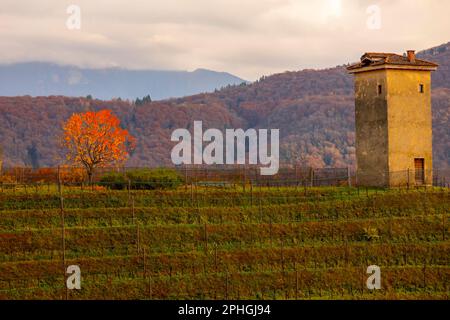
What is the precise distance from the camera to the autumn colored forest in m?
144

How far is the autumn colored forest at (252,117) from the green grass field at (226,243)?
81.9 meters

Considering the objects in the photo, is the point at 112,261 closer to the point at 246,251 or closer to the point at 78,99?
the point at 246,251

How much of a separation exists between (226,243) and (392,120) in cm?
1476

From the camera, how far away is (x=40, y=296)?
128 feet

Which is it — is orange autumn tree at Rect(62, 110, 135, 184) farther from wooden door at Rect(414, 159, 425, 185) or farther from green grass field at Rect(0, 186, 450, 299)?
wooden door at Rect(414, 159, 425, 185)

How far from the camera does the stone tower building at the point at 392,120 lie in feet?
179

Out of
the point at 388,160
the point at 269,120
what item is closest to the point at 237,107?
the point at 269,120

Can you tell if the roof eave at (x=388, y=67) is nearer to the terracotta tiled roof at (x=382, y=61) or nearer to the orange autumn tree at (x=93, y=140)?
the terracotta tiled roof at (x=382, y=61)

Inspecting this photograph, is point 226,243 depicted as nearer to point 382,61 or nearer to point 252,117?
point 382,61

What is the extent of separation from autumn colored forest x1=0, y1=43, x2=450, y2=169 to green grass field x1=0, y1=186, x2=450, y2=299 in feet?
269

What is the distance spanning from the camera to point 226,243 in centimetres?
4497

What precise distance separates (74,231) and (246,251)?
8113 millimetres

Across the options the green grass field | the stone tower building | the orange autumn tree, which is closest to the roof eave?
the stone tower building

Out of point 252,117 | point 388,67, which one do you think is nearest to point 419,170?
point 388,67
